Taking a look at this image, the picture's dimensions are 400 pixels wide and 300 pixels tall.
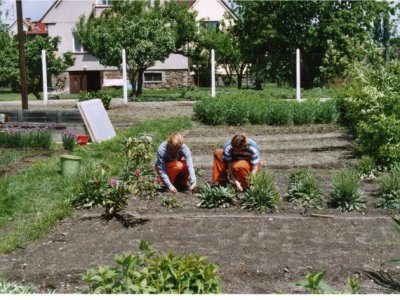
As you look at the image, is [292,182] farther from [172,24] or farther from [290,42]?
[172,24]

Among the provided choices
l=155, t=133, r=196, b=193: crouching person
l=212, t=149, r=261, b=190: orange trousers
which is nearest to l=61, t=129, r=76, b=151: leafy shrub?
l=155, t=133, r=196, b=193: crouching person

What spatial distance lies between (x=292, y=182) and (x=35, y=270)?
3911mm

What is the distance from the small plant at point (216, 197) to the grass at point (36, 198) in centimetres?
153

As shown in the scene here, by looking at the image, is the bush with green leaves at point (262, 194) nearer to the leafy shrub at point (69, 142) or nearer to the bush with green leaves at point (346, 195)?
the bush with green leaves at point (346, 195)

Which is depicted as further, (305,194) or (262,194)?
(305,194)

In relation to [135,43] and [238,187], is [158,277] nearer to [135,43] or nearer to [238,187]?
[238,187]

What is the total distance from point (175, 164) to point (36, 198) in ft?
5.92

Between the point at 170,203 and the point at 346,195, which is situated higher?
the point at 346,195

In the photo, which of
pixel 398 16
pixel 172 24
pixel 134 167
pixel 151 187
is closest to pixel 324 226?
pixel 151 187

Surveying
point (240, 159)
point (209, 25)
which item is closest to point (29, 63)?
point (209, 25)

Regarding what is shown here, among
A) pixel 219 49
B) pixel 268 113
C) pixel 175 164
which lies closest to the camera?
pixel 175 164

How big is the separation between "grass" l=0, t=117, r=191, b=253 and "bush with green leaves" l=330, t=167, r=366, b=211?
3.01 m

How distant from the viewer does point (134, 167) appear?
7.96m

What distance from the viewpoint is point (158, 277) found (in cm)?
338
